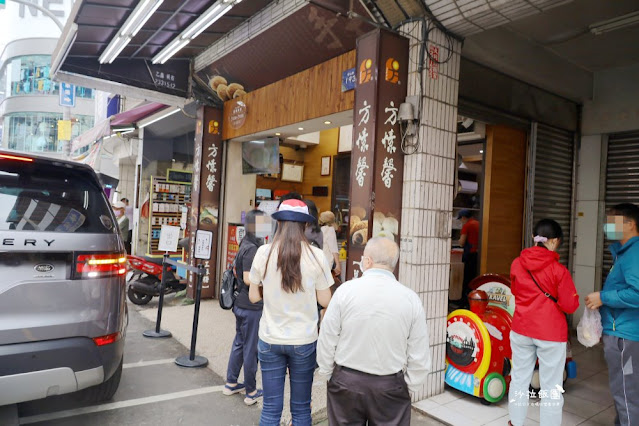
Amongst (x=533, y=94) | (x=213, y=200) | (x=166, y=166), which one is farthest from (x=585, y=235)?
(x=166, y=166)

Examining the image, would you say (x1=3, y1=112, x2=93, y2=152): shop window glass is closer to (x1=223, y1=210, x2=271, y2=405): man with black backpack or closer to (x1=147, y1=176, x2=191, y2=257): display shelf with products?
(x1=147, y1=176, x2=191, y2=257): display shelf with products

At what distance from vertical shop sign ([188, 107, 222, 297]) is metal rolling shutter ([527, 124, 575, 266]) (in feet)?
17.2

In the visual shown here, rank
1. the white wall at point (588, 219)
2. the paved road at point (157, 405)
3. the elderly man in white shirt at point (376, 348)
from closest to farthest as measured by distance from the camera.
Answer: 1. the elderly man in white shirt at point (376, 348)
2. the paved road at point (157, 405)
3. the white wall at point (588, 219)

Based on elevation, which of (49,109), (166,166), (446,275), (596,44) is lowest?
(446,275)

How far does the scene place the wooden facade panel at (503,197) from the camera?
19.1ft

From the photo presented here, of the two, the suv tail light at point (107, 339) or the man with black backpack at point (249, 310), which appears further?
the man with black backpack at point (249, 310)

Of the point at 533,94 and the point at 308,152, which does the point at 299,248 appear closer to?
the point at 533,94

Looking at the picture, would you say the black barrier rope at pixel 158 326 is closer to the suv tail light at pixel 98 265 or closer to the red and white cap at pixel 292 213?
the suv tail light at pixel 98 265

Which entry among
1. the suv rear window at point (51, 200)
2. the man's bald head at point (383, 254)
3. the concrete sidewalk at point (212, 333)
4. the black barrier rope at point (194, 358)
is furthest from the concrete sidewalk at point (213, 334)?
the suv rear window at point (51, 200)

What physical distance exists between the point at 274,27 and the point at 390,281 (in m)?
4.67

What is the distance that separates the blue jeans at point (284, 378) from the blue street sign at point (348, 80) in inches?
130

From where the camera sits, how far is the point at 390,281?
7.19 feet

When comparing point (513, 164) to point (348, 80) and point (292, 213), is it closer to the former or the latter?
point (348, 80)

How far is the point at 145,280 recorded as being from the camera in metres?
7.57
